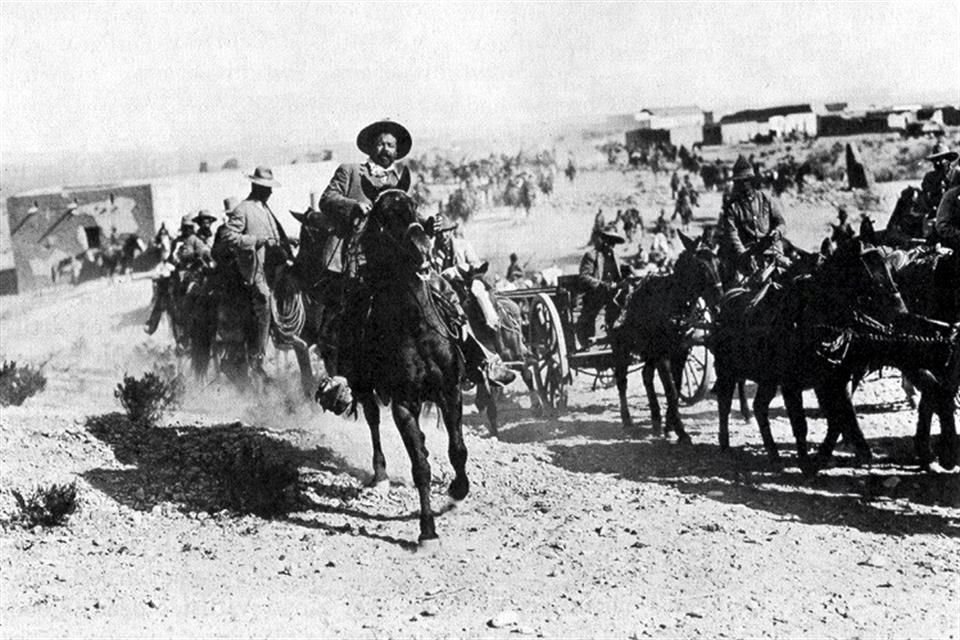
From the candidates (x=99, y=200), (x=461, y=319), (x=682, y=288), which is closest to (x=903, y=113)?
(x=99, y=200)

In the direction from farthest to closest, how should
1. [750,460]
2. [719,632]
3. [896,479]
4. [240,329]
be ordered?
[240,329]
[750,460]
[896,479]
[719,632]

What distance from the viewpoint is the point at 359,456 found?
9.45 metres

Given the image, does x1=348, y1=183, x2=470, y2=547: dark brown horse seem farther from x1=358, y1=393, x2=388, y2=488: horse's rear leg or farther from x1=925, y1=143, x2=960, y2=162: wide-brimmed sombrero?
x1=925, y1=143, x2=960, y2=162: wide-brimmed sombrero

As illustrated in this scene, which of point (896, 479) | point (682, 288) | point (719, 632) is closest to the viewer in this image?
point (719, 632)

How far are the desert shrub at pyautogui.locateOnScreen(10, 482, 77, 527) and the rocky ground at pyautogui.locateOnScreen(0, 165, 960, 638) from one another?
0.09 meters

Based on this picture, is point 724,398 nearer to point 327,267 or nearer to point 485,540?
point 485,540

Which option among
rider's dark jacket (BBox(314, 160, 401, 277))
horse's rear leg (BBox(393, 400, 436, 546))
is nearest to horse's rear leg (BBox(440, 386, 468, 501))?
horse's rear leg (BBox(393, 400, 436, 546))

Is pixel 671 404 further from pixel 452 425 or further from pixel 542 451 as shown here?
pixel 452 425

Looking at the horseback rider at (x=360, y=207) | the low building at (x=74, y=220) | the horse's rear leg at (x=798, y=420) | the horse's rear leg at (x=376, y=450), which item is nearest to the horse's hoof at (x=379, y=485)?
the horse's rear leg at (x=376, y=450)

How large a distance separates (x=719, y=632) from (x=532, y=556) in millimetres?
1566

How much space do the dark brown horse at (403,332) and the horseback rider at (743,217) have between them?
4.66 meters

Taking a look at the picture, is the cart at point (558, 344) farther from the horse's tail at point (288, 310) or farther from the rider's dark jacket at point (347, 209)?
the rider's dark jacket at point (347, 209)

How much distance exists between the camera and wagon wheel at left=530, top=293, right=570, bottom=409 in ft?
38.8

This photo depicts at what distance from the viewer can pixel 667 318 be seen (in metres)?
10.5
